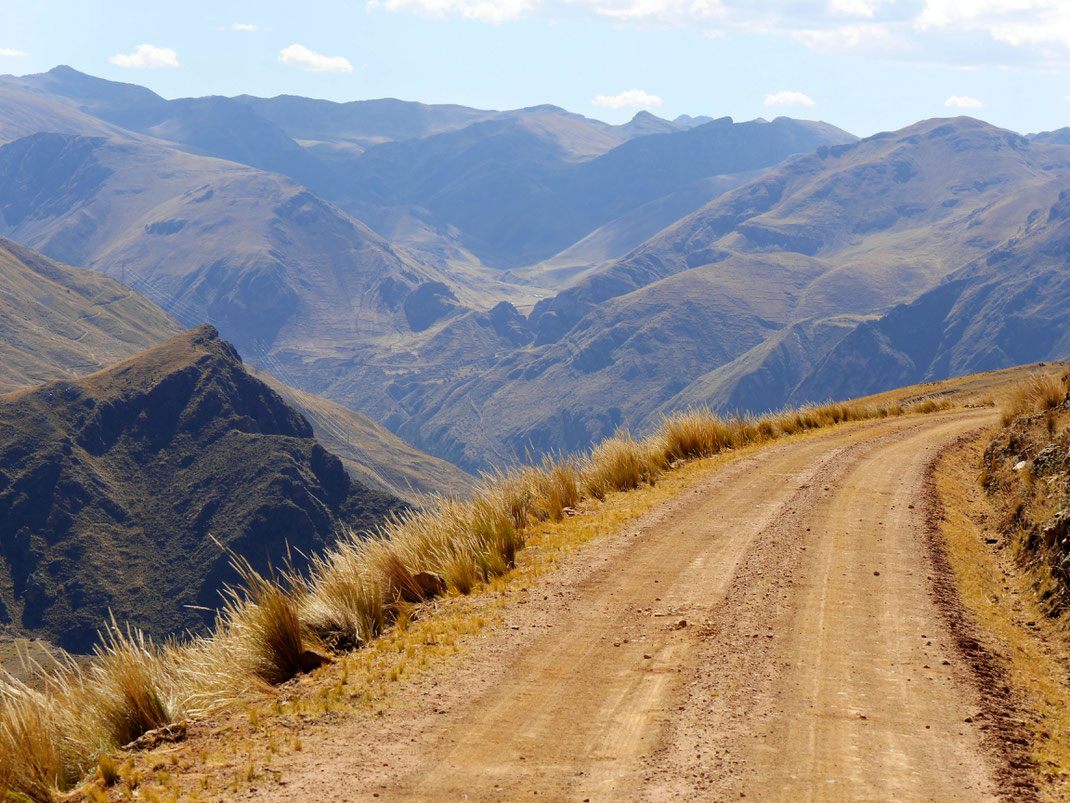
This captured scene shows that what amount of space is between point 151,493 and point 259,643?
15711cm

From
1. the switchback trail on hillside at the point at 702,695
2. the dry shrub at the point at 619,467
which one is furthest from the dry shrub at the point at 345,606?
the dry shrub at the point at 619,467

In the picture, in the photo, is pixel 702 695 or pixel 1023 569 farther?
pixel 1023 569

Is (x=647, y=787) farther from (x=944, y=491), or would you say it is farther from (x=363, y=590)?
(x=944, y=491)

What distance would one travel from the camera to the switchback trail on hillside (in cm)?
639

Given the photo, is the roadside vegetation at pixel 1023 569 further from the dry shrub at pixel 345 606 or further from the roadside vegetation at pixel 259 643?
the dry shrub at pixel 345 606

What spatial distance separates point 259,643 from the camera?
9.48m

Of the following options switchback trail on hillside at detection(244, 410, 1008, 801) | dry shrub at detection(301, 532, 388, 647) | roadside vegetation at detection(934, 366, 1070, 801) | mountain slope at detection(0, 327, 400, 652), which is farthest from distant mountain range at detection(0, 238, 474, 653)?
switchback trail on hillside at detection(244, 410, 1008, 801)

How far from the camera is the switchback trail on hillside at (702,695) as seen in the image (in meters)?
6.39

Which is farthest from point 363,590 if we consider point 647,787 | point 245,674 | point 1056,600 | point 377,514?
point 377,514

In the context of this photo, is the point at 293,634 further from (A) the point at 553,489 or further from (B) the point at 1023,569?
(B) the point at 1023,569

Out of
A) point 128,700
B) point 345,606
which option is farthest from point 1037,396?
point 128,700

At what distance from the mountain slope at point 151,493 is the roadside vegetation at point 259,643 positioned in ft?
333

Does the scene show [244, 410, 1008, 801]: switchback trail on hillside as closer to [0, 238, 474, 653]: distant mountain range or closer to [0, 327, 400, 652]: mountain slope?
[0, 238, 474, 653]: distant mountain range

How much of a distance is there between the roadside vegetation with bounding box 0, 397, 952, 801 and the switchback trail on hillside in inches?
57.9
